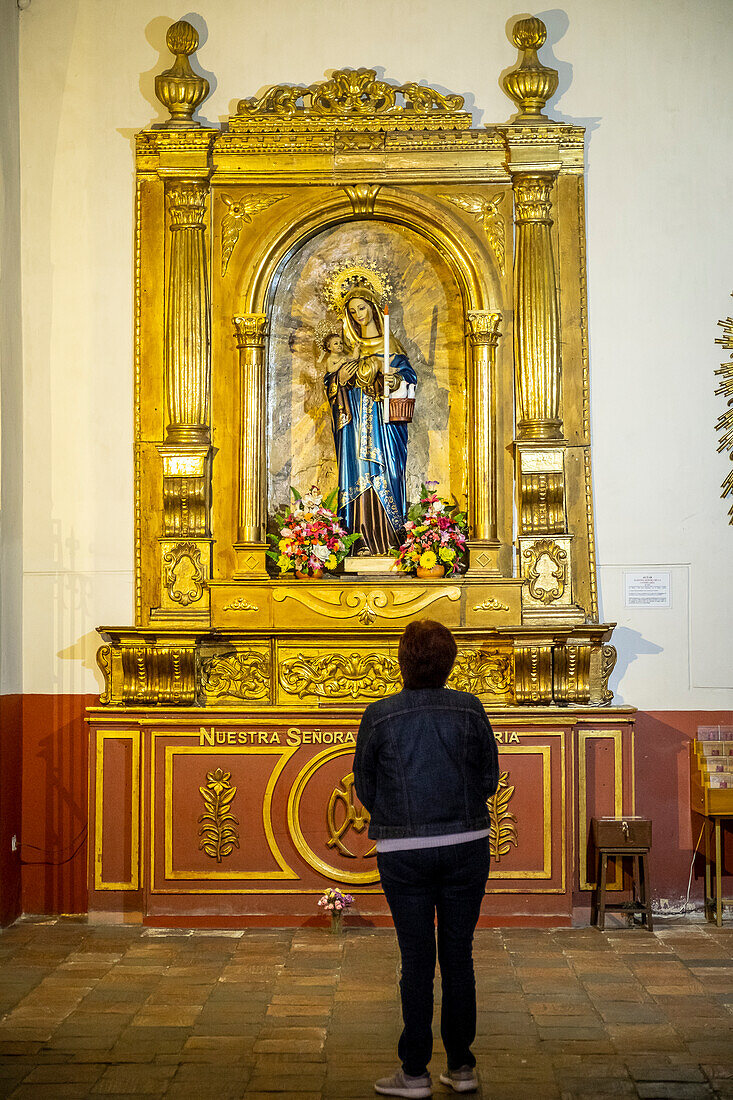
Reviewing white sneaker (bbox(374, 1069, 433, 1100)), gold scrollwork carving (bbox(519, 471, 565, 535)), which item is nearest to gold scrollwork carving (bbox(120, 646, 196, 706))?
gold scrollwork carving (bbox(519, 471, 565, 535))

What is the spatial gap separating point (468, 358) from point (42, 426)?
2505mm

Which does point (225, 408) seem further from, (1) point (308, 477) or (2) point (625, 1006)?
(2) point (625, 1006)

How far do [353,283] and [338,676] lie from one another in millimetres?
2356

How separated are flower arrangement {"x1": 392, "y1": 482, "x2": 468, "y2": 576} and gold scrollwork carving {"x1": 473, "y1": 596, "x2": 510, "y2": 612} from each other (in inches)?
11.3

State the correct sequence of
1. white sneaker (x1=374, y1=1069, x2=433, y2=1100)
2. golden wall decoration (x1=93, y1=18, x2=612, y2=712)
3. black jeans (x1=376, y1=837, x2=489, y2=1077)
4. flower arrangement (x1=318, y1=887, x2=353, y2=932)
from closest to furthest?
black jeans (x1=376, y1=837, x2=489, y2=1077)
white sneaker (x1=374, y1=1069, x2=433, y2=1100)
flower arrangement (x1=318, y1=887, x2=353, y2=932)
golden wall decoration (x1=93, y1=18, x2=612, y2=712)

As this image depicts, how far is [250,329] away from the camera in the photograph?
6.52 metres

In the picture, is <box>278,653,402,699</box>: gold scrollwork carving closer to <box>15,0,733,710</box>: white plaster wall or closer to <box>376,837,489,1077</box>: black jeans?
<box>15,0,733,710</box>: white plaster wall

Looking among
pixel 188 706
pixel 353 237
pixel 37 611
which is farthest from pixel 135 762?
pixel 353 237

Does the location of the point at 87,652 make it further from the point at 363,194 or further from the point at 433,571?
the point at 363,194

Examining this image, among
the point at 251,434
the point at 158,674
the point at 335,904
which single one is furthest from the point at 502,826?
the point at 251,434

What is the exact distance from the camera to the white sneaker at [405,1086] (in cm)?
378

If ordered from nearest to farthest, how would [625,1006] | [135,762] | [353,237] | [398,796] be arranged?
[398,796]
[625,1006]
[135,762]
[353,237]

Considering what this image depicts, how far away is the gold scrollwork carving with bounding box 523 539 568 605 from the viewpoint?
6312 millimetres

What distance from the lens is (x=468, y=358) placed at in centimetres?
659
